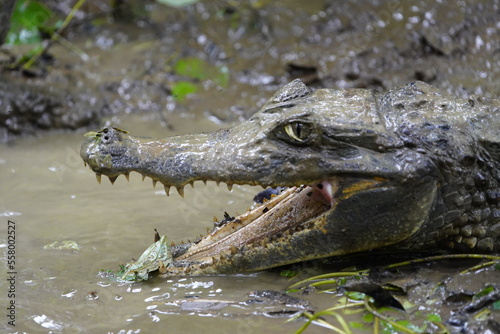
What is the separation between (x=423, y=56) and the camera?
23.2 ft

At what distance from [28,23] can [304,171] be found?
6.23 m

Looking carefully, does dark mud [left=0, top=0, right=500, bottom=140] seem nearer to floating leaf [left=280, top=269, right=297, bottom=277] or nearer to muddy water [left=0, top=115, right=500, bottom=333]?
muddy water [left=0, top=115, right=500, bottom=333]

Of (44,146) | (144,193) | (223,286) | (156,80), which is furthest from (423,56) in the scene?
(223,286)

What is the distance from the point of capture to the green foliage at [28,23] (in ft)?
26.3

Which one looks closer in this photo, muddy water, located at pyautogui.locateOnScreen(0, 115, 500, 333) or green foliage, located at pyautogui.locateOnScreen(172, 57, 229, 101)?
muddy water, located at pyautogui.locateOnScreen(0, 115, 500, 333)

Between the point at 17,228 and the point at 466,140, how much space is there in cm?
295

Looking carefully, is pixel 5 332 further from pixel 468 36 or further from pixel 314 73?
pixel 468 36

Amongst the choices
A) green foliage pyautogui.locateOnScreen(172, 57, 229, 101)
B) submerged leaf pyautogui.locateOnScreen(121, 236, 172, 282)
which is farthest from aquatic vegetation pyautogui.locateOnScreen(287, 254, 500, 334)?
green foliage pyautogui.locateOnScreen(172, 57, 229, 101)

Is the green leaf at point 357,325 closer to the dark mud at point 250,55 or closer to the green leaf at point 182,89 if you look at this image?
the dark mud at point 250,55

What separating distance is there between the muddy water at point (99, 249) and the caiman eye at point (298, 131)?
0.78 meters

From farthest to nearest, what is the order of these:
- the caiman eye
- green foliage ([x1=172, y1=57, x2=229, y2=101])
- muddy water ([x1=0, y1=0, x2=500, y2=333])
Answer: green foliage ([x1=172, y1=57, x2=229, y2=101])
the caiman eye
muddy water ([x1=0, y1=0, x2=500, y2=333])

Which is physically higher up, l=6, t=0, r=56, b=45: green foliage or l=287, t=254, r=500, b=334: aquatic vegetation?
l=6, t=0, r=56, b=45: green foliage

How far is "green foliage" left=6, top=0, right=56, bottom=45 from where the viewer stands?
8.00 m

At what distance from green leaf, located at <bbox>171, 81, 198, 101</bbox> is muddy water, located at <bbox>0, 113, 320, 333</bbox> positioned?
5.15 feet
